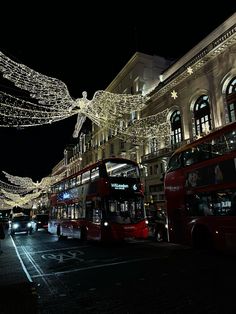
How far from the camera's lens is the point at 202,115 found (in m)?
30.4

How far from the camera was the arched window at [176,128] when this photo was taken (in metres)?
33.9

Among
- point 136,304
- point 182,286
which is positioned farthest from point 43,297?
point 182,286

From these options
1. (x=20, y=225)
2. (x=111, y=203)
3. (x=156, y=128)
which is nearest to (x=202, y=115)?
(x=156, y=128)

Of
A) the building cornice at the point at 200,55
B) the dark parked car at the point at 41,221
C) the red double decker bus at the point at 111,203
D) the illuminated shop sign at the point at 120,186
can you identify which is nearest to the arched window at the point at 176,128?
the building cornice at the point at 200,55

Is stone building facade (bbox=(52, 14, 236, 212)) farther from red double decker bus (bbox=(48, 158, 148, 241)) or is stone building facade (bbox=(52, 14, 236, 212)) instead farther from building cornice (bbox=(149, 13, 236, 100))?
red double decker bus (bbox=(48, 158, 148, 241))

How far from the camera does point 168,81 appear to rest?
34156 mm

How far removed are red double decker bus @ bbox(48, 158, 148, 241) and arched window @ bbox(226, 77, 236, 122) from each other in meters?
13.8

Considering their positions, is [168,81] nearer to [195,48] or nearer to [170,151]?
[195,48]

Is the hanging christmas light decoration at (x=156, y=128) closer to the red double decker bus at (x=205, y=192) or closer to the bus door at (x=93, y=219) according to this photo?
the bus door at (x=93, y=219)

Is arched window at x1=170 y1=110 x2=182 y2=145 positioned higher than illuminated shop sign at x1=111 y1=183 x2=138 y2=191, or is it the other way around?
arched window at x1=170 y1=110 x2=182 y2=145

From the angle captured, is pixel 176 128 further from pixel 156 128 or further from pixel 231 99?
pixel 231 99

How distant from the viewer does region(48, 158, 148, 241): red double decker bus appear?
605 inches

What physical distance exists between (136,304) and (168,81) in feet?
102

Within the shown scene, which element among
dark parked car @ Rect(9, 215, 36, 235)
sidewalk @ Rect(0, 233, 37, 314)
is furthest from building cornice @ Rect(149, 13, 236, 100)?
sidewalk @ Rect(0, 233, 37, 314)
